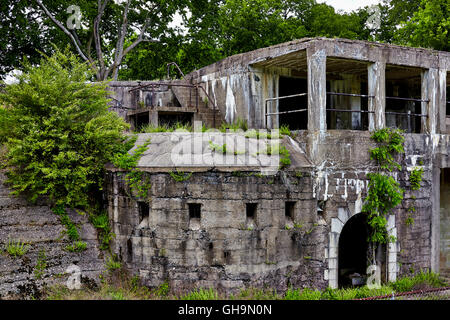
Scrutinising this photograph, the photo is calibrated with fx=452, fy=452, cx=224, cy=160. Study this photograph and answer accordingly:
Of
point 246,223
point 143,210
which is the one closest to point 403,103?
point 246,223

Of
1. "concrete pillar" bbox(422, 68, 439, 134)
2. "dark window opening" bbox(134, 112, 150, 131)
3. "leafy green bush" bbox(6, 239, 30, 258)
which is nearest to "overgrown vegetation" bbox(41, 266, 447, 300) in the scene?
"leafy green bush" bbox(6, 239, 30, 258)

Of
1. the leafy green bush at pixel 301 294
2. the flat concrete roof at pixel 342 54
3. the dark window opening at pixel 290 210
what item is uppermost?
the flat concrete roof at pixel 342 54

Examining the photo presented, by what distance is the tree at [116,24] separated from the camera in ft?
63.7

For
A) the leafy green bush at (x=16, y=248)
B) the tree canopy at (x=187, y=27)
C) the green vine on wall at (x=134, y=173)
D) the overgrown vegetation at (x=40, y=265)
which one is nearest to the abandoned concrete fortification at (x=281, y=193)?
the green vine on wall at (x=134, y=173)

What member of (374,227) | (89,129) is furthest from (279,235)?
(89,129)

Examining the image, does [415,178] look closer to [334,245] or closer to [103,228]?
[334,245]

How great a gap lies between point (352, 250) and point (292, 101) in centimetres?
454

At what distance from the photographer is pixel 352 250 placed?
1216 cm

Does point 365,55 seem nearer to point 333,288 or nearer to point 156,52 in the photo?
point 333,288

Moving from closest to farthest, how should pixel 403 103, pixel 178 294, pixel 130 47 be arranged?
pixel 178 294, pixel 403 103, pixel 130 47

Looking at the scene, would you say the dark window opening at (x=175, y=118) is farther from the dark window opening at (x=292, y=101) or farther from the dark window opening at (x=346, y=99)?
the dark window opening at (x=346, y=99)

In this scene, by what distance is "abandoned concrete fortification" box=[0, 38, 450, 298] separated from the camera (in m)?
8.74

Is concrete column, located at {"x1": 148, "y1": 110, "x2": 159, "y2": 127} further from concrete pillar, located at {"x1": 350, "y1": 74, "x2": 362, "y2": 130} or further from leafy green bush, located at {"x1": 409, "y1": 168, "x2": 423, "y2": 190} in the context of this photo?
leafy green bush, located at {"x1": 409, "y1": 168, "x2": 423, "y2": 190}

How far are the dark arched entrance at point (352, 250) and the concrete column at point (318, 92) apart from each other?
2780 millimetres
